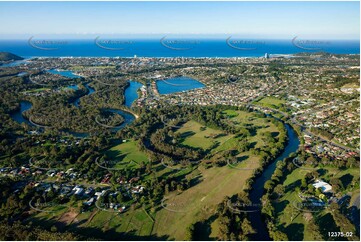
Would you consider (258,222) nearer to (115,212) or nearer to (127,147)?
(115,212)

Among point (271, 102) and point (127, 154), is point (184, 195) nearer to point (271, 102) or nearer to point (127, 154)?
point (127, 154)

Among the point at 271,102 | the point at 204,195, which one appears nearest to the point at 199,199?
the point at 204,195

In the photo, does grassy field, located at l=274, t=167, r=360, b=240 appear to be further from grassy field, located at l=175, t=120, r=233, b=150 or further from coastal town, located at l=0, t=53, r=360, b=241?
grassy field, located at l=175, t=120, r=233, b=150
